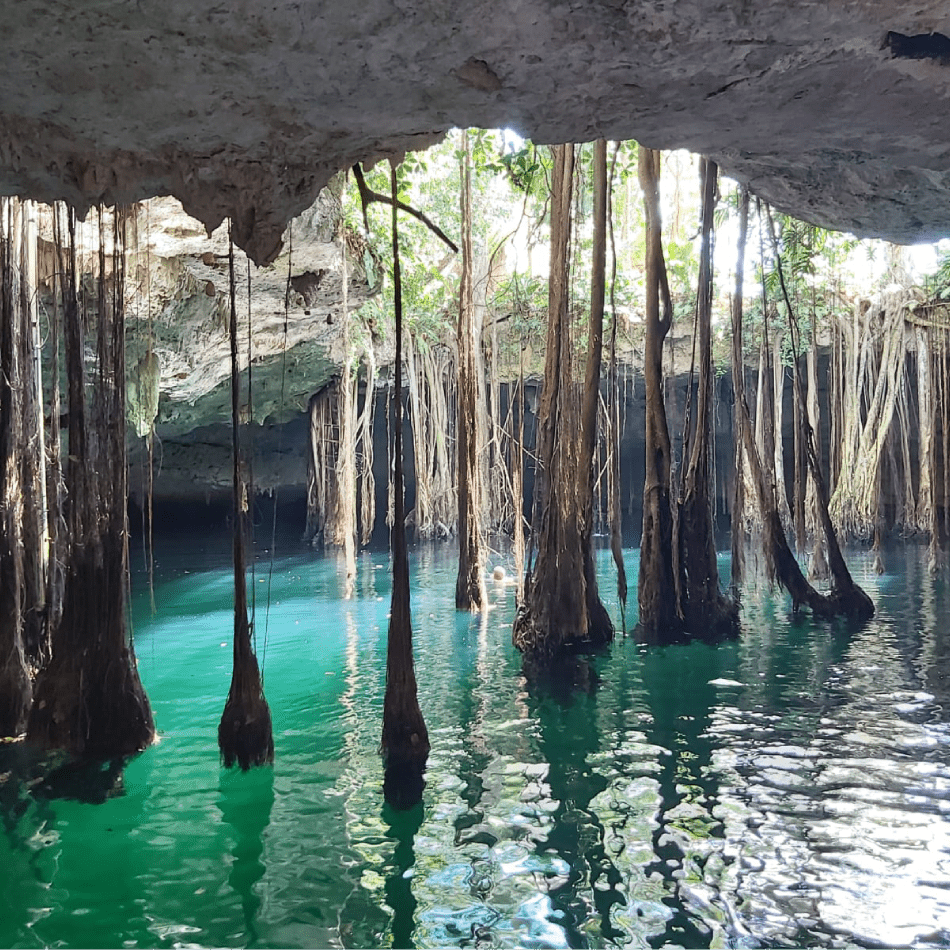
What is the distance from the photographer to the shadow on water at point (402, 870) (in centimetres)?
235

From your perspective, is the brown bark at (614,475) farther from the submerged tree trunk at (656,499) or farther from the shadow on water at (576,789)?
the shadow on water at (576,789)

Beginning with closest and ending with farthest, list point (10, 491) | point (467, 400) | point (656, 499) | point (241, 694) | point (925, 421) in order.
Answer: point (241, 694), point (10, 491), point (656, 499), point (467, 400), point (925, 421)

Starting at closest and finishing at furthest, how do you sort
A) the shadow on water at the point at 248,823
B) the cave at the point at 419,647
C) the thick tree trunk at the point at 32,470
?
the cave at the point at 419,647
the shadow on water at the point at 248,823
the thick tree trunk at the point at 32,470

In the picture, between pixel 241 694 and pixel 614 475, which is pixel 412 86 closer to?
pixel 241 694

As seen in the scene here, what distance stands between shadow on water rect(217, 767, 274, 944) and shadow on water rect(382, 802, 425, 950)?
0.40 metres

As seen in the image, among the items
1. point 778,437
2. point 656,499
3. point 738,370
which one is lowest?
point 656,499

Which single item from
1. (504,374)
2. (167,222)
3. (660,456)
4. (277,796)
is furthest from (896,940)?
(504,374)

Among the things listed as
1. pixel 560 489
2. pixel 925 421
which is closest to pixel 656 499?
pixel 560 489

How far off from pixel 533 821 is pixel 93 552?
213 cm

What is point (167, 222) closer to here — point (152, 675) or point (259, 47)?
point (152, 675)

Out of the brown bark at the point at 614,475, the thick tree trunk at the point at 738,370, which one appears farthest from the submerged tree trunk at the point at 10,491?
the thick tree trunk at the point at 738,370

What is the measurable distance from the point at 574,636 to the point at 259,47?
4.25 meters

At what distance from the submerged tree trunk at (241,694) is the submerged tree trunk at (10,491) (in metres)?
1.15

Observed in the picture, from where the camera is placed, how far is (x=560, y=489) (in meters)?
5.36
